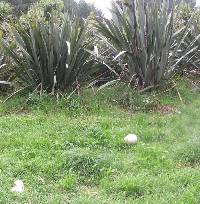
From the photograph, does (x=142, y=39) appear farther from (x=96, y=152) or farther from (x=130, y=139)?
(x=96, y=152)

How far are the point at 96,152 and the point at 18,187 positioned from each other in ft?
3.75

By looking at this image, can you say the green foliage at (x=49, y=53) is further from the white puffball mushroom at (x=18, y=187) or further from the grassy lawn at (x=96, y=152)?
the white puffball mushroom at (x=18, y=187)

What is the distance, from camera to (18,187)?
4555 millimetres

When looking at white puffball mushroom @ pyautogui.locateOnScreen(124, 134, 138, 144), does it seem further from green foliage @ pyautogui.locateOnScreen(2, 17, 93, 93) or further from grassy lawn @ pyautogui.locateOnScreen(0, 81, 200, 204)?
green foliage @ pyautogui.locateOnScreen(2, 17, 93, 93)

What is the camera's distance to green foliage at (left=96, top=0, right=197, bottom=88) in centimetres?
745

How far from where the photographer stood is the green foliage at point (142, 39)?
745cm

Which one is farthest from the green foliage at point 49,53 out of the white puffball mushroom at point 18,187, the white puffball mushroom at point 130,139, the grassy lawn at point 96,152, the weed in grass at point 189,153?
the white puffball mushroom at point 18,187

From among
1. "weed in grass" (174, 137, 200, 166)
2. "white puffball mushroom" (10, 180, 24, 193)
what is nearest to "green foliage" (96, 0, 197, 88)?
"weed in grass" (174, 137, 200, 166)

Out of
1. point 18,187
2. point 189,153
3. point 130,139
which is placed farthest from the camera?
point 130,139

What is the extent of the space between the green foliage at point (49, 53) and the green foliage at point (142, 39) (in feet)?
1.44

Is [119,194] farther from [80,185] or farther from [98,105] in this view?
[98,105]

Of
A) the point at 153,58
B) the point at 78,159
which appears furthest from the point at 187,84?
the point at 78,159

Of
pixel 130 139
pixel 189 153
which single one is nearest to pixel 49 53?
pixel 130 139

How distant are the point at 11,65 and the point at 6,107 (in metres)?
1.05
